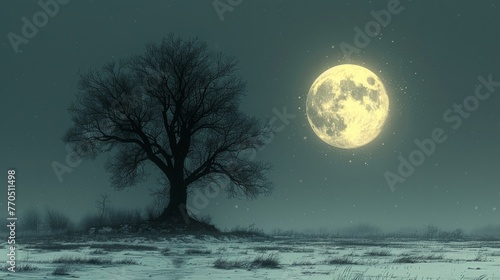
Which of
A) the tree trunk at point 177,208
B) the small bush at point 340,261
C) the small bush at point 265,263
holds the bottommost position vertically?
the small bush at point 340,261

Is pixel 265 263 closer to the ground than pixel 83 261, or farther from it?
closer to the ground

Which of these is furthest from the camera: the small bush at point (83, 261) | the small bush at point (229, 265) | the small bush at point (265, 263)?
the small bush at point (83, 261)

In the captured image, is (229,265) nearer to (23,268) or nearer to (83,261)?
(83,261)

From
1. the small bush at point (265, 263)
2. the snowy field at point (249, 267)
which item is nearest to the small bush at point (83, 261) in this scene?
the snowy field at point (249, 267)

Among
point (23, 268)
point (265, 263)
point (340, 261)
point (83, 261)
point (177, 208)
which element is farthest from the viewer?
point (177, 208)

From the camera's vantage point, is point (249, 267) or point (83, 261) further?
point (83, 261)

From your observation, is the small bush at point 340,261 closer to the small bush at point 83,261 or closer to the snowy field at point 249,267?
the snowy field at point 249,267

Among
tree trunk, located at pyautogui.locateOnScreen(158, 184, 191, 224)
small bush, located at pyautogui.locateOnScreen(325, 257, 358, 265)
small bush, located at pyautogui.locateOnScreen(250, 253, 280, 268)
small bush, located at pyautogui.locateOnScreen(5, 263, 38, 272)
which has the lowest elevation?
small bush, located at pyautogui.locateOnScreen(325, 257, 358, 265)

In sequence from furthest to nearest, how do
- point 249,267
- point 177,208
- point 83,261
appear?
point 177,208 < point 83,261 < point 249,267

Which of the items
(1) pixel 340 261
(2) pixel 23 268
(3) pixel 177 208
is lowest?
(1) pixel 340 261

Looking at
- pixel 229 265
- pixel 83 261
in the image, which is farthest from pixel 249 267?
pixel 83 261

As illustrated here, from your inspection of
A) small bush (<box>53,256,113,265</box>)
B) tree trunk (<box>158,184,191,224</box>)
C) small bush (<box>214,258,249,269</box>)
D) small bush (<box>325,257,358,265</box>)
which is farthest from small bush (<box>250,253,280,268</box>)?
tree trunk (<box>158,184,191,224</box>)

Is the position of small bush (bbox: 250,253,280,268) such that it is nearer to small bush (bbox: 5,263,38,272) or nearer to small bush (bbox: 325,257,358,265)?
small bush (bbox: 325,257,358,265)

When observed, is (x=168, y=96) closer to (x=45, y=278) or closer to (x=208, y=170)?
(x=208, y=170)
